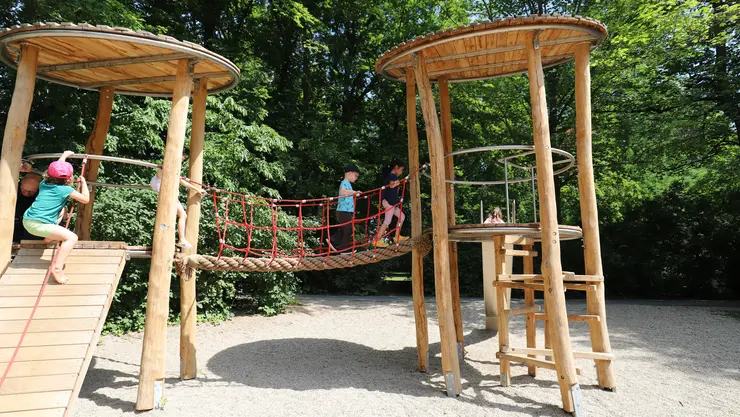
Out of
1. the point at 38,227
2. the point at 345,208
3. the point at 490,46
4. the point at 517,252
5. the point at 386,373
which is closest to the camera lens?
the point at 38,227

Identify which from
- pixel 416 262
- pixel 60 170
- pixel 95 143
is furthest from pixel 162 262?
pixel 416 262

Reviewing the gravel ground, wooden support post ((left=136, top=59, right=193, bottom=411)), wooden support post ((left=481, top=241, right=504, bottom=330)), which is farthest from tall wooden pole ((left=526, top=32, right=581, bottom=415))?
wooden support post ((left=481, top=241, right=504, bottom=330))

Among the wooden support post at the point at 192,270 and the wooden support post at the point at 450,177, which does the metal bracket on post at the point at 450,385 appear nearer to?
the wooden support post at the point at 450,177

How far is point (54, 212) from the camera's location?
4578 mm

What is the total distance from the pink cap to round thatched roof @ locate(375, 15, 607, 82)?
11.5 feet

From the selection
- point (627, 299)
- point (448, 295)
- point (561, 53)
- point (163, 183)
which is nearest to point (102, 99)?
point (163, 183)

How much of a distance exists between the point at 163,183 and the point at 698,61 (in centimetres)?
1451

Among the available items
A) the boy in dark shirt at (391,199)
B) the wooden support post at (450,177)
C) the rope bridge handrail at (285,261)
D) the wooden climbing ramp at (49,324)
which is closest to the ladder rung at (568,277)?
the rope bridge handrail at (285,261)

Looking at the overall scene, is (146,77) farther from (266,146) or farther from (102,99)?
(266,146)

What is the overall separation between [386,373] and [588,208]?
3.22m

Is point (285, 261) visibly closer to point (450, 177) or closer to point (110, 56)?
point (450, 177)

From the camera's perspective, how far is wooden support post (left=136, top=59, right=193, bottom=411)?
187 inches

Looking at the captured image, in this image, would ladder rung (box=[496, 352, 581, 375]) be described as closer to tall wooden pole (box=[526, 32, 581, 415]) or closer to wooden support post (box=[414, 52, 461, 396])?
tall wooden pole (box=[526, 32, 581, 415])

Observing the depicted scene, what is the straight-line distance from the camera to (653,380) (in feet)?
20.0
